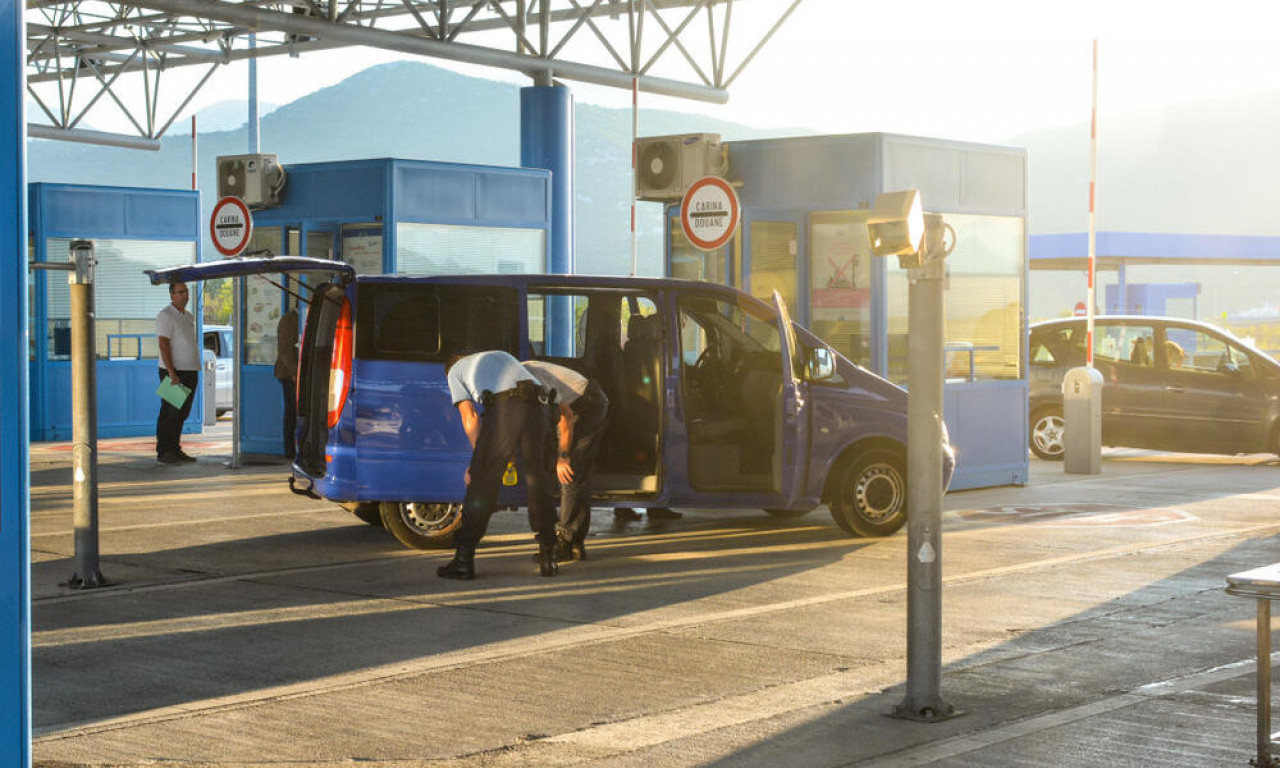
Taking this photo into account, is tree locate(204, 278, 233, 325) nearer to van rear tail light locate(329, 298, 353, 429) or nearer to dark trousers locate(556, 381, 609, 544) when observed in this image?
van rear tail light locate(329, 298, 353, 429)

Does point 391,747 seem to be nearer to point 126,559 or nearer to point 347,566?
point 347,566

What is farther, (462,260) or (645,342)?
(462,260)

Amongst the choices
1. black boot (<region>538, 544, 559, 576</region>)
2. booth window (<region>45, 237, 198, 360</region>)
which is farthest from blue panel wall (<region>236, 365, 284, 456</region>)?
black boot (<region>538, 544, 559, 576</region>)

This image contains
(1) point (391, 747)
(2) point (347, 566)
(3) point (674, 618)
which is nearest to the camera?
(1) point (391, 747)

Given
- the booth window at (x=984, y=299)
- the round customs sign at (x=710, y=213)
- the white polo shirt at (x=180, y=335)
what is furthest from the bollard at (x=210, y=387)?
the booth window at (x=984, y=299)

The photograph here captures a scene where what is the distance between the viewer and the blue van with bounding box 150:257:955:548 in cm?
1085

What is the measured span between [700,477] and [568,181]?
11.3 metres

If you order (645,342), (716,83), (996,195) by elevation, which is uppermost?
(716,83)

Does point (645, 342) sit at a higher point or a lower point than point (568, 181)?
lower

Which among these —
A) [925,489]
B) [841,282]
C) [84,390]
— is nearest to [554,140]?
[841,282]

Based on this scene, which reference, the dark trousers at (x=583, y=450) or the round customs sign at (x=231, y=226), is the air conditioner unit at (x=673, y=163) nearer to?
the round customs sign at (x=231, y=226)

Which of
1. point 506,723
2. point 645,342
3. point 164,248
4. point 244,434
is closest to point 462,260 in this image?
point 244,434

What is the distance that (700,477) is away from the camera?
37.3ft

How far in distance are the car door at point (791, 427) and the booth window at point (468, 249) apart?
7.38 meters
